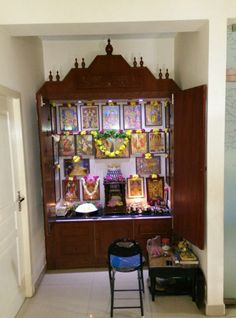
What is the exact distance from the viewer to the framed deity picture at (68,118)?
3785 millimetres

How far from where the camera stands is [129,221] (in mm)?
3520

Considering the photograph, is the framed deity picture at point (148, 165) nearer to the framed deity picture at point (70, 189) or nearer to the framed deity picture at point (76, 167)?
the framed deity picture at point (76, 167)

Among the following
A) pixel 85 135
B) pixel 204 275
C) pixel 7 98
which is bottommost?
pixel 204 275

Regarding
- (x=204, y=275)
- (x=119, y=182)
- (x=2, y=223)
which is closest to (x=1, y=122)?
(x=2, y=223)

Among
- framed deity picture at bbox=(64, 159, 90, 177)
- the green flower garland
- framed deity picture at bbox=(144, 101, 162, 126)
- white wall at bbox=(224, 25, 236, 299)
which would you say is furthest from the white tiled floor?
framed deity picture at bbox=(144, 101, 162, 126)

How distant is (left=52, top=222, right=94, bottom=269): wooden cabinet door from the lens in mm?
3512

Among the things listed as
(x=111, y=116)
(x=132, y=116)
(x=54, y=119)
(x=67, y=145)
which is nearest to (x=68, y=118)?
(x=54, y=119)

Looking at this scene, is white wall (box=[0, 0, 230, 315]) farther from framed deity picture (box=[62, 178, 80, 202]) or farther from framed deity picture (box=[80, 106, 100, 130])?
framed deity picture (box=[62, 178, 80, 202])

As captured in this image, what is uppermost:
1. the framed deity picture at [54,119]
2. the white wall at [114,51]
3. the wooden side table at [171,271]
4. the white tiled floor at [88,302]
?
the white wall at [114,51]

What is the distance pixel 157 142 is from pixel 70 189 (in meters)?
1.32

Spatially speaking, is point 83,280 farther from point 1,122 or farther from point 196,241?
point 1,122

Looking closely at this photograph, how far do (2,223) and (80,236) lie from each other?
1.24 metres

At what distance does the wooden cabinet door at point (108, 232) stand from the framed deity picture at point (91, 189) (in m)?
0.49

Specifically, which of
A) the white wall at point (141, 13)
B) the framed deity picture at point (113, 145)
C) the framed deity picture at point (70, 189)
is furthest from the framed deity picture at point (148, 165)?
the white wall at point (141, 13)
